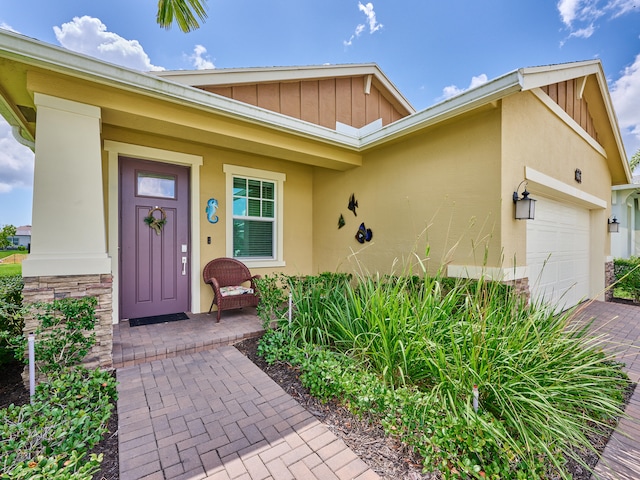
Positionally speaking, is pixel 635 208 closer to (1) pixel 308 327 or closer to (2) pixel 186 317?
(1) pixel 308 327

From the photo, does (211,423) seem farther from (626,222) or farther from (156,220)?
(626,222)

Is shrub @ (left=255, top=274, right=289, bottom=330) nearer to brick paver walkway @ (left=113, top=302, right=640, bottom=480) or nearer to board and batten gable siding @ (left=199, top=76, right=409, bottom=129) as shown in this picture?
brick paver walkway @ (left=113, top=302, right=640, bottom=480)

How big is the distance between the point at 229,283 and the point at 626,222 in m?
14.7

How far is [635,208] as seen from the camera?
11445 millimetres

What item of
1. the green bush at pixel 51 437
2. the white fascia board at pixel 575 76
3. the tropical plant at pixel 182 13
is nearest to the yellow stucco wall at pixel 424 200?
the white fascia board at pixel 575 76

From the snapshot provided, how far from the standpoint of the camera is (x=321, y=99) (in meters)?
5.68

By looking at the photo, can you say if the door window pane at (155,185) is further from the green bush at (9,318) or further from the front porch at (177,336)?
the front porch at (177,336)

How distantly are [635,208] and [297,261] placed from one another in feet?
47.2

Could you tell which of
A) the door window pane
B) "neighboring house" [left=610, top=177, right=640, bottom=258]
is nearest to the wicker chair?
the door window pane

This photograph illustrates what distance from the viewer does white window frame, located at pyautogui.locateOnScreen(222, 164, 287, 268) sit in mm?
5203

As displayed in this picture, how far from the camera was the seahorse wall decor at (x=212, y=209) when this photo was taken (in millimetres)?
4984

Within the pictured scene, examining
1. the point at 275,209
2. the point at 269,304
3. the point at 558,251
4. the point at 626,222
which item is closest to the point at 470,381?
the point at 269,304

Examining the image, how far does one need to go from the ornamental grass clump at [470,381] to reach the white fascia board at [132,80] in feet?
9.24

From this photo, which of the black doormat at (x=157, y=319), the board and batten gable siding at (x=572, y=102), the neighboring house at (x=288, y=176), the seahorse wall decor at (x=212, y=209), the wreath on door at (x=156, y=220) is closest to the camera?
the neighboring house at (x=288, y=176)
